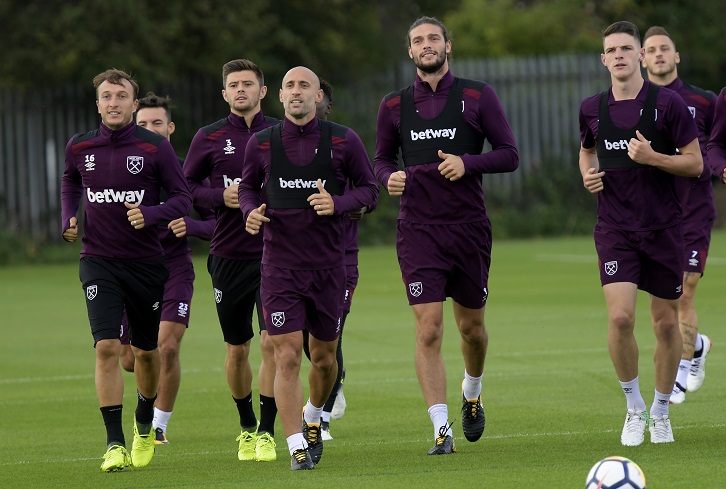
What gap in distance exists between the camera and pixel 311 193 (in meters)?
9.22

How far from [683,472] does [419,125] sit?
9.91 ft

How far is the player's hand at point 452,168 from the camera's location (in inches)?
371

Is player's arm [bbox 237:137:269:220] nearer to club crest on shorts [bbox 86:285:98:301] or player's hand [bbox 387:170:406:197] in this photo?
player's hand [bbox 387:170:406:197]

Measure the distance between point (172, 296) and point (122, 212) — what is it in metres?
A: 1.56

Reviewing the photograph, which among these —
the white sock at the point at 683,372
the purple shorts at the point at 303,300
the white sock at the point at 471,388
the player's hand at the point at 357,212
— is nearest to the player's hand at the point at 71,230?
the purple shorts at the point at 303,300

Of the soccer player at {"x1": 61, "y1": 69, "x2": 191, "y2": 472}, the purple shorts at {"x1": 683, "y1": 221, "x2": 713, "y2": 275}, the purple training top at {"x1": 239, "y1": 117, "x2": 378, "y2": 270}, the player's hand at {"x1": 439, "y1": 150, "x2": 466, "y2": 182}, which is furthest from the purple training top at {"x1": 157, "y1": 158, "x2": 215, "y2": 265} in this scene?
the purple shorts at {"x1": 683, "y1": 221, "x2": 713, "y2": 275}

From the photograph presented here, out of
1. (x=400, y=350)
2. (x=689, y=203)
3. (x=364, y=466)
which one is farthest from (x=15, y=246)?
(x=364, y=466)

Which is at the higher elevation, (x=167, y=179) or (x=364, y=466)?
(x=167, y=179)

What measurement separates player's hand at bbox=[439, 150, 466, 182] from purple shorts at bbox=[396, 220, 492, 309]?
1.32 feet

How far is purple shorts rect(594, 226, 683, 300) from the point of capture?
9391mm

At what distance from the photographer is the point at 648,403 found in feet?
36.5

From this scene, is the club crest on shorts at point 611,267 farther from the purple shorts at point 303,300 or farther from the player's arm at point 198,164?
the player's arm at point 198,164

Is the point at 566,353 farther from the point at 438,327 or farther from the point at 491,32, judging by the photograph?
the point at 491,32

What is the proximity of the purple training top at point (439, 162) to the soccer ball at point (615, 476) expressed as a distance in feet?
9.57
